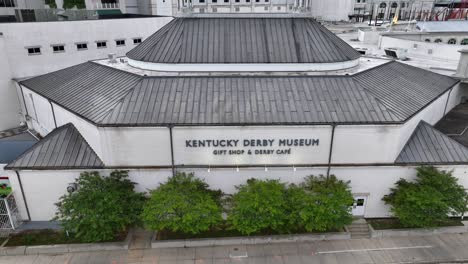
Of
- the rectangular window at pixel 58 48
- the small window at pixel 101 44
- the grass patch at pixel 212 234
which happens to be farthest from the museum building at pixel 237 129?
the small window at pixel 101 44

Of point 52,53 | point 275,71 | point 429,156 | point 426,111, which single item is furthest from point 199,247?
point 52,53

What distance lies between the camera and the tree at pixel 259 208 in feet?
77.9

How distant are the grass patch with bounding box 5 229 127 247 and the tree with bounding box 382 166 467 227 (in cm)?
2157

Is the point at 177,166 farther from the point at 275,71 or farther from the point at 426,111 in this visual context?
the point at 426,111

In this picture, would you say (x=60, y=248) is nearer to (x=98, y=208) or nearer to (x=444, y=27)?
(x=98, y=208)

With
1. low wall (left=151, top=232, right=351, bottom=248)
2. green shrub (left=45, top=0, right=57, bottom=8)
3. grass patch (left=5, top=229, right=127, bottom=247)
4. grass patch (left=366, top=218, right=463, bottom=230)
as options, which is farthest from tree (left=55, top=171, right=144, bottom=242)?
green shrub (left=45, top=0, right=57, bottom=8)

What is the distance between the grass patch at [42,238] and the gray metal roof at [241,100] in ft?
29.8

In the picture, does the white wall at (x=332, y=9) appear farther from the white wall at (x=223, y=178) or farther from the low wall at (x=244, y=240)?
the low wall at (x=244, y=240)

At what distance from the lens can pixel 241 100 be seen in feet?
88.5

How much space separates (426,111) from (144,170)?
25552 mm

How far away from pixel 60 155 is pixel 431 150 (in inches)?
1162

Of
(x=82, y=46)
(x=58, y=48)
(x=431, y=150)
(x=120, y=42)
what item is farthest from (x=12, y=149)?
(x=431, y=150)

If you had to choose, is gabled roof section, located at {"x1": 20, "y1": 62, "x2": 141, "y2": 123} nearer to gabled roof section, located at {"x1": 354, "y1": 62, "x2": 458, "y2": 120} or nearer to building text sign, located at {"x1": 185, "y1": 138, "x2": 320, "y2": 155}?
building text sign, located at {"x1": 185, "y1": 138, "x2": 320, "y2": 155}

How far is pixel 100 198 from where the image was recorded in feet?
78.1
